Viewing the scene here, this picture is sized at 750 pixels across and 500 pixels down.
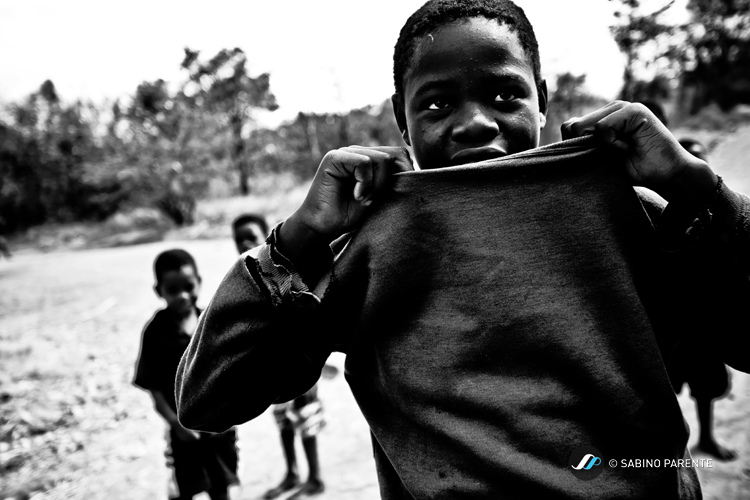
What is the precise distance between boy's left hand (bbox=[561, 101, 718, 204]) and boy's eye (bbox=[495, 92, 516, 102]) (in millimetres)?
198

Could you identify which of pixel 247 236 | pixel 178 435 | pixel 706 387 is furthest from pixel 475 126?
pixel 247 236

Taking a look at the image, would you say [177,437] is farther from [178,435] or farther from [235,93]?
[235,93]

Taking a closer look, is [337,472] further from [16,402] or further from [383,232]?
[16,402]

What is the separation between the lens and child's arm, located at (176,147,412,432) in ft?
2.84

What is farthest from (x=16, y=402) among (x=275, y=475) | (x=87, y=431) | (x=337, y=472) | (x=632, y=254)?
(x=632, y=254)

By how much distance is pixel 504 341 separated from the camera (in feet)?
2.64

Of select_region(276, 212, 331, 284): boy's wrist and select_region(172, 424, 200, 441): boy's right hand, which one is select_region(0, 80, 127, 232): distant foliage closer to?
select_region(172, 424, 200, 441): boy's right hand

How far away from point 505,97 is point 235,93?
96.4 ft

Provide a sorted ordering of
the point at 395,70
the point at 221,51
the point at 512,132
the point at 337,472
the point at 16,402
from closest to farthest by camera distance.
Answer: the point at 512,132 → the point at 395,70 → the point at 337,472 → the point at 16,402 → the point at 221,51

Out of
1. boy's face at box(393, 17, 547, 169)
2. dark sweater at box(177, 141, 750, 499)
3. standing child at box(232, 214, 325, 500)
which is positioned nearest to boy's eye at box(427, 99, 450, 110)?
boy's face at box(393, 17, 547, 169)

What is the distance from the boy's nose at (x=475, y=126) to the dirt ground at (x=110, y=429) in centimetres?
69

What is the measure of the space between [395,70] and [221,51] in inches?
1146

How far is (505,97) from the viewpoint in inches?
38.4

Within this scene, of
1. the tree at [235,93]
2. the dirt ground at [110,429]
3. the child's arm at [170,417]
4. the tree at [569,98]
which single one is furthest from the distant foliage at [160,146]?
the child's arm at [170,417]
